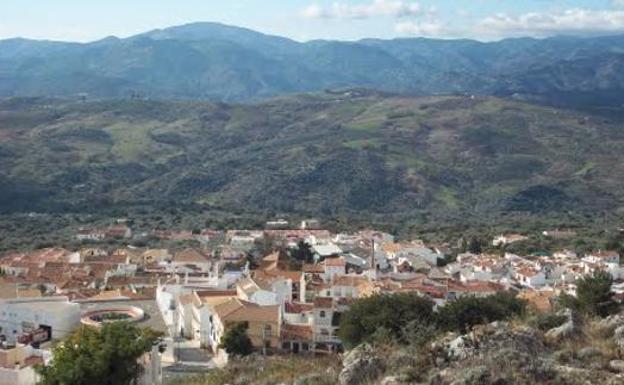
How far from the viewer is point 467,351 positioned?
33.1ft

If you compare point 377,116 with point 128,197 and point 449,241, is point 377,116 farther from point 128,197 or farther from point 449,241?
point 449,241

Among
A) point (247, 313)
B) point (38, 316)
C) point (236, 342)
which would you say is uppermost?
point (247, 313)

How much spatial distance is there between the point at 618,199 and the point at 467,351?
115 metres

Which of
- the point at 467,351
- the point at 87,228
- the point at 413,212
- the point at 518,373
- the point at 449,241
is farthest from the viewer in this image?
the point at 413,212

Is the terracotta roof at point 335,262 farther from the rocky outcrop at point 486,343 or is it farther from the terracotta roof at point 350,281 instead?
the rocky outcrop at point 486,343

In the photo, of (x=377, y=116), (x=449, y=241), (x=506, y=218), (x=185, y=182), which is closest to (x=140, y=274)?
(x=449, y=241)

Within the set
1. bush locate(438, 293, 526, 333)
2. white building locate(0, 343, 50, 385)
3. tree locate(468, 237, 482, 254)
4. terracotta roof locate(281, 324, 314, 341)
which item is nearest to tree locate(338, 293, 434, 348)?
bush locate(438, 293, 526, 333)

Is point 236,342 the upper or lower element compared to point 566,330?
lower

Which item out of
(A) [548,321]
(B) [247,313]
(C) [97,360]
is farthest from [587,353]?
(B) [247,313]

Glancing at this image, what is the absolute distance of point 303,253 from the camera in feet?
181

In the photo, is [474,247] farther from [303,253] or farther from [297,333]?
[297,333]

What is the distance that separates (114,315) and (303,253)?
69.7ft

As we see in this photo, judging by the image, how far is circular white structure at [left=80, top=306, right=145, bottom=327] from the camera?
34216 millimetres

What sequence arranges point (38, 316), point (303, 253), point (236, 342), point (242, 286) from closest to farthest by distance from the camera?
point (236, 342)
point (38, 316)
point (242, 286)
point (303, 253)
